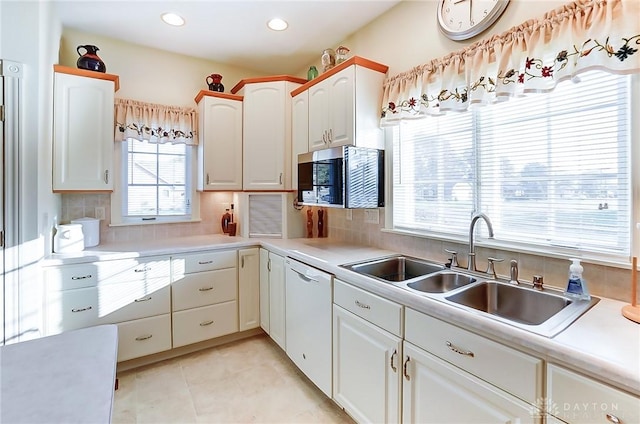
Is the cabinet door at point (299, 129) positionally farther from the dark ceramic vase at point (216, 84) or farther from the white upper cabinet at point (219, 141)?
the dark ceramic vase at point (216, 84)

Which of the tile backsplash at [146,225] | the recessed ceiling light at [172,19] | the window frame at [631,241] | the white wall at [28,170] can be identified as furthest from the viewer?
the tile backsplash at [146,225]

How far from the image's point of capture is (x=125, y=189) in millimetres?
2809

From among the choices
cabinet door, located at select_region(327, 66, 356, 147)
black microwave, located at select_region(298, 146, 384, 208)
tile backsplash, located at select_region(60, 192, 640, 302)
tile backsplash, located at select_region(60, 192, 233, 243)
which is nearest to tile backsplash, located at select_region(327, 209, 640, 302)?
tile backsplash, located at select_region(60, 192, 640, 302)

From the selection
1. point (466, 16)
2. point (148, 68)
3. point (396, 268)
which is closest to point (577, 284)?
point (396, 268)

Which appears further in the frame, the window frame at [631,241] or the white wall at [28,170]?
the white wall at [28,170]

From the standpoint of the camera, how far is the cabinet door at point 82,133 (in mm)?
2281

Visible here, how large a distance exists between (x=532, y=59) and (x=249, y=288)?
2.53 m

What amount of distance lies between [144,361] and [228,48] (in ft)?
9.27

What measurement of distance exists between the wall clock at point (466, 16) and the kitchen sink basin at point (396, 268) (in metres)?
1.39

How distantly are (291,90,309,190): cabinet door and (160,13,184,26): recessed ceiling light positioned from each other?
108 centimetres

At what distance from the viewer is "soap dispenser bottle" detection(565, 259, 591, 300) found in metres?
1.27

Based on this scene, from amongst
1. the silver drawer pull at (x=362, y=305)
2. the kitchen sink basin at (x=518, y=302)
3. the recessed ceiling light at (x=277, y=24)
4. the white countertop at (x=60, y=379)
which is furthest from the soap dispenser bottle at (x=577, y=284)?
the recessed ceiling light at (x=277, y=24)

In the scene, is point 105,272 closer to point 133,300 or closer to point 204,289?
point 133,300

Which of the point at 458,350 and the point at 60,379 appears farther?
the point at 458,350
